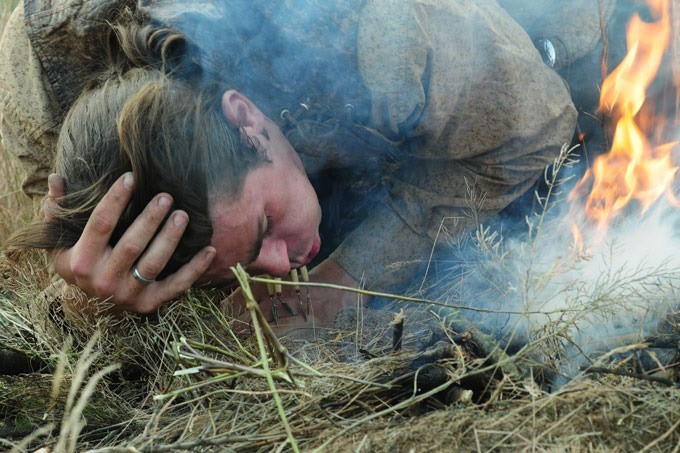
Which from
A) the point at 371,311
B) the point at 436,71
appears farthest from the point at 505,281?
the point at 436,71

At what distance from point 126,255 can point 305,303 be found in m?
0.95

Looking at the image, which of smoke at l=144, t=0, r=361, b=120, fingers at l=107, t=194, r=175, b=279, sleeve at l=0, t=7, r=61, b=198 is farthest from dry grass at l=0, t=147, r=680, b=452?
smoke at l=144, t=0, r=361, b=120

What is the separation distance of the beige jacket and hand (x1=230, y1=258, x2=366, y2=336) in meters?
0.10

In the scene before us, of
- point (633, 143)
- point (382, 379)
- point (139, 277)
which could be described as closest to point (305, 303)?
point (139, 277)

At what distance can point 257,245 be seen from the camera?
2.32 metres

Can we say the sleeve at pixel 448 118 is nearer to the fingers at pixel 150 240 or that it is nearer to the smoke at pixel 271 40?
the smoke at pixel 271 40

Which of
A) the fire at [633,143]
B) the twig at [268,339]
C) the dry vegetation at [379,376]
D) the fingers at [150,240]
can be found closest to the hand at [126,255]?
the fingers at [150,240]

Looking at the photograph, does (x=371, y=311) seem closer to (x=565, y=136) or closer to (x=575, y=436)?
(x=565, y=136)

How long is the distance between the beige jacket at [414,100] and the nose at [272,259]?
49 cm

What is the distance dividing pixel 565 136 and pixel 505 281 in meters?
0.72

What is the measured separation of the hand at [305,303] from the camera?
9.43 ft

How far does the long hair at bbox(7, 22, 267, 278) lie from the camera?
2217mm

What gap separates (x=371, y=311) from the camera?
2885mm

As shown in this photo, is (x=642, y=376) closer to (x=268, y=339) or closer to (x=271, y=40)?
(x=268, y=339)
